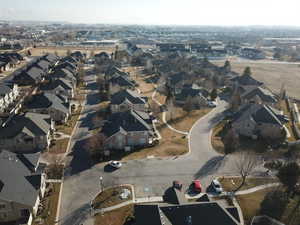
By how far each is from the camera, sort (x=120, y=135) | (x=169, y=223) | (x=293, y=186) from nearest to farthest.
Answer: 1. (x=169, y=223)
2. (x=293, y=186)
3. (x=120, y=135)

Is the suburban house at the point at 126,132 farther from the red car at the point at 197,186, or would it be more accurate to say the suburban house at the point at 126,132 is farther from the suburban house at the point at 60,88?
the suburban house at the point at 60,88

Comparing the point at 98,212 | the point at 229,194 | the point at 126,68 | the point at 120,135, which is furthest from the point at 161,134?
the point at 126,68

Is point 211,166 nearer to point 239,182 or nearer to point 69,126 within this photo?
point 239,182

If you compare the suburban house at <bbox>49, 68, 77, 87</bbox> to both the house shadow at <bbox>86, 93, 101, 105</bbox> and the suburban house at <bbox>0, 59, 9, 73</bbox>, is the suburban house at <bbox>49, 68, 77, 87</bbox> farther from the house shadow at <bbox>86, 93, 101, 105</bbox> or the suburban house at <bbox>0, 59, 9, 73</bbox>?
the suburban house at <bbox>0, 59, 9, 73</bbox>

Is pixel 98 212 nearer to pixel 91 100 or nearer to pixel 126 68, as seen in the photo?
pixel 91 100

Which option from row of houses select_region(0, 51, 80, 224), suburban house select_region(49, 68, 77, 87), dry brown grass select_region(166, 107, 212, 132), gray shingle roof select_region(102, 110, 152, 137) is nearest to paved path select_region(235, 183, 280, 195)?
gray shingle roof select_region(102, 110, 152, 137)

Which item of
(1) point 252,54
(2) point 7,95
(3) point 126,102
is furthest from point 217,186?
(1) point 252,54
